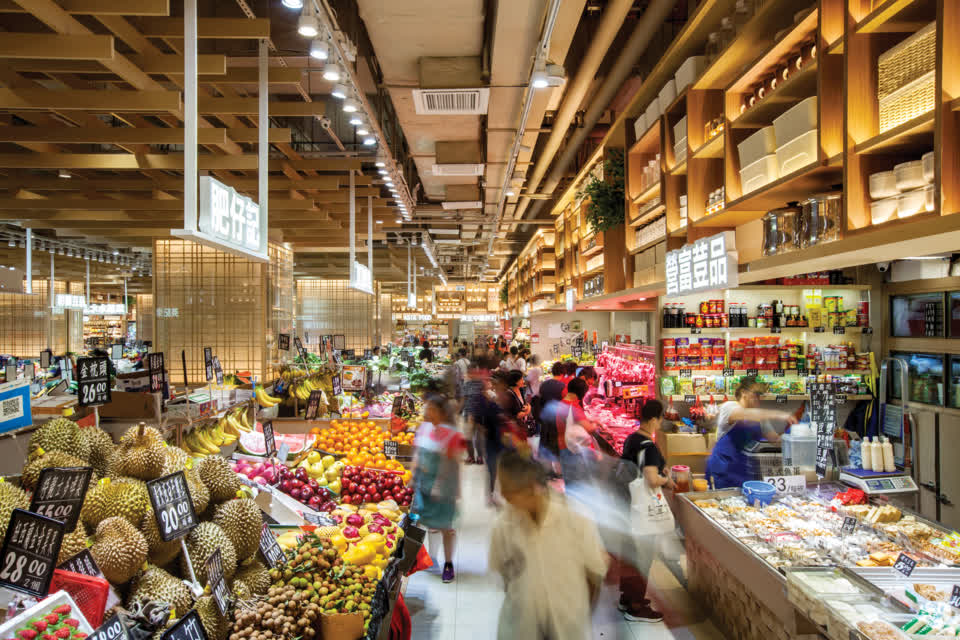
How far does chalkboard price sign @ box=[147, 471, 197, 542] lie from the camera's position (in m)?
2.25

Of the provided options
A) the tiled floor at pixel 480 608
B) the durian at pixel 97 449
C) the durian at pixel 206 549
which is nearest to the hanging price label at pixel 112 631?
the durian at pixel 206 549

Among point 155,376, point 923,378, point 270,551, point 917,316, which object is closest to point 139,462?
point 270,551

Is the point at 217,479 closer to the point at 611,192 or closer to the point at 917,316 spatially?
the point at 611,192

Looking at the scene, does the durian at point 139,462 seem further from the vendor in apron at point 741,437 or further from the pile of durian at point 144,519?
the vendor in apron at point 741,437

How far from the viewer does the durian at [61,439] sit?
8.71ft

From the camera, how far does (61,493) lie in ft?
6.59

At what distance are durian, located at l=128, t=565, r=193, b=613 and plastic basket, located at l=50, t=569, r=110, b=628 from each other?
8.8 inches

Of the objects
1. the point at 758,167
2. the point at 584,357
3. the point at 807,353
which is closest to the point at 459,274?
the point at 584,357

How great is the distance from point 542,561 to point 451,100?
4293 millimetres

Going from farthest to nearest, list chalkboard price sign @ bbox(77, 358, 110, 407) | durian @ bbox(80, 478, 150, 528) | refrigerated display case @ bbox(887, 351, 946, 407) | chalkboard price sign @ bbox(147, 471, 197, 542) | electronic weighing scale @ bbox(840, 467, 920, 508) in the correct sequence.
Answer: refrigerated display case @ bbox(887, 351, 946, 407)
electronic weighing scale @ bbox(840, 467, 920, 508)
chalkboard price sign @ bbox(77, 358, 110, 407)
durian @ bbox(80, 478, 150, 528)
chalkboard price sign @ bbox(147, 471, 197, 542)

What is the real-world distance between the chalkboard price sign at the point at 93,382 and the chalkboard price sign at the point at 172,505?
58.7 inches

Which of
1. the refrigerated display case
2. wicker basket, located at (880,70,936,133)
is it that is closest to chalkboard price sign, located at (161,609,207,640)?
wicker basket, located at (880,70,936,133)

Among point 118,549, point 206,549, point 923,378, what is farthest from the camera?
point 923,378

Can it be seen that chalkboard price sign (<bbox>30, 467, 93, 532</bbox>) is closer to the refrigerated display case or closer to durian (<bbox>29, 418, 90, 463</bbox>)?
durian (<bbox>29, 418, 90, 463</bbox>)
